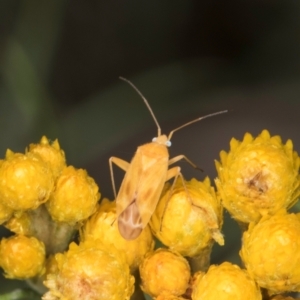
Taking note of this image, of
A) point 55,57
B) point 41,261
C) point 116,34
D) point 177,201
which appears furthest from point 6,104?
point 177,201

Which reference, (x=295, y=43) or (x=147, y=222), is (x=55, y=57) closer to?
(x=295, y=43)

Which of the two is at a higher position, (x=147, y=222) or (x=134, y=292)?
(x=147, y=222)

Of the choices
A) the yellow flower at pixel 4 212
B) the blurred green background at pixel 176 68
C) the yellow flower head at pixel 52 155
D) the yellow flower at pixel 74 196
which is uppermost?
the yellow flower head at pixel 52 155

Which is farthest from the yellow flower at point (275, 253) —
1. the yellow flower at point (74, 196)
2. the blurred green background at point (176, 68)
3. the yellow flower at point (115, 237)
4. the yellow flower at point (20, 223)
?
the blurred green background at point (176, 68)

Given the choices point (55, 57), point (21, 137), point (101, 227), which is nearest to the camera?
point (101, 227)

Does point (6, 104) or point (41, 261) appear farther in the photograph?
point (6, 104)

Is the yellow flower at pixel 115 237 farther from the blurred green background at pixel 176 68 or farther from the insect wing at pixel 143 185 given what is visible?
the blurred green background at pixel 176 68

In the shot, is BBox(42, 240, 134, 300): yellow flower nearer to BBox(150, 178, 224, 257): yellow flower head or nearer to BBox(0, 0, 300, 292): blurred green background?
BBox(150, 178, 224, 257): yellow flower head
